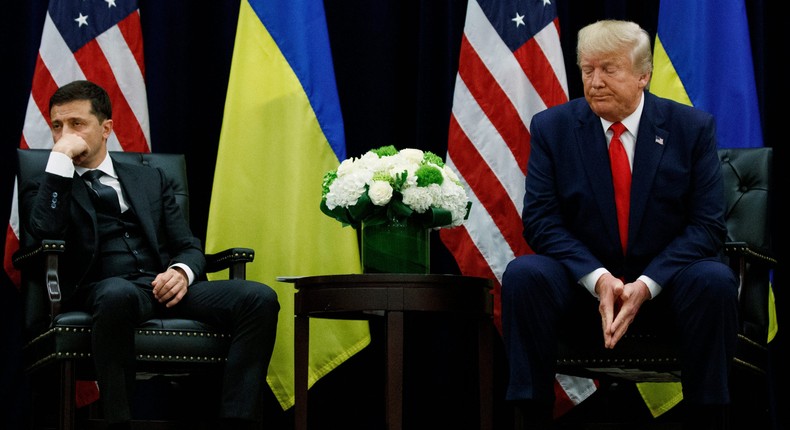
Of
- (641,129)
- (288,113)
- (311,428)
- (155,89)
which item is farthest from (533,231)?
(155,89)

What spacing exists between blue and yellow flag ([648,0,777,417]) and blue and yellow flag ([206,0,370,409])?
1258mm

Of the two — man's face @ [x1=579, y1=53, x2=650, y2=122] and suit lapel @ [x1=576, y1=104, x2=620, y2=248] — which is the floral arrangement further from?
man's face @ [x1=579, y1=53, x2=650, y2=122]

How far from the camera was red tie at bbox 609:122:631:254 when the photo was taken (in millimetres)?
3594

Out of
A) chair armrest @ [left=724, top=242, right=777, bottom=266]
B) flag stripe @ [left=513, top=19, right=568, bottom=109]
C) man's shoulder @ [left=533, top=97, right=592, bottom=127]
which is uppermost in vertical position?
flag stripe @ [left=513, top=19, right=568, bottom=109]

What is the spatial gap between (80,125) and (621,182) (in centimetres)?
188

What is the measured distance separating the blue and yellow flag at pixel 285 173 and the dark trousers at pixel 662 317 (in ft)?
3.91

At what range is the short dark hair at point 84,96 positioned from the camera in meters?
4.00

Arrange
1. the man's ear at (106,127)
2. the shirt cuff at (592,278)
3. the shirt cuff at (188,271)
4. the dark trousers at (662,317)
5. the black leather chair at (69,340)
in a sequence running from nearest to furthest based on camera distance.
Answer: the dark trousers at (662,317)
the shirt cuff at (592,278)
the black leather chair at (69,340)
the shirt cuff at (188,271)
the man's ear at (106,127)

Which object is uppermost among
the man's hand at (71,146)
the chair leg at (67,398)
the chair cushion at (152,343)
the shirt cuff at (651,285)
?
the man's hand at (71,146)

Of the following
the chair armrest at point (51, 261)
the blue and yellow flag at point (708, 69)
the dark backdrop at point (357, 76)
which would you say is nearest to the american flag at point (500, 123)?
the dark backdrop at point (357, 76)

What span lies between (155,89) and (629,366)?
243 cm

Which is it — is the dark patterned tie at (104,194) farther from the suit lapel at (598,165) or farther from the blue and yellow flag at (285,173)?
the suit lapel at (598,165)

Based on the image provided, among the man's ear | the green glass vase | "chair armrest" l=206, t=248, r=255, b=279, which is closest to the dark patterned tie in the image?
the man's ear

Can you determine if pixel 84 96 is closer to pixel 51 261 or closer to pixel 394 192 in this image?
pixel 51 261
